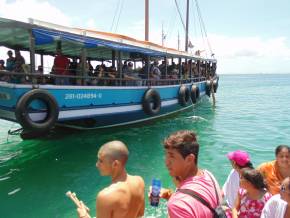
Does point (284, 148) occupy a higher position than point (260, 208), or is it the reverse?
point (284, 148)

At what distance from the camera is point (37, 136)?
10328 millimetres

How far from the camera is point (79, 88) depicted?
920 cm

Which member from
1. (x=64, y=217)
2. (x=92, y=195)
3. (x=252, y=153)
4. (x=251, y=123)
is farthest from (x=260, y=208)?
(x=251, y=123)

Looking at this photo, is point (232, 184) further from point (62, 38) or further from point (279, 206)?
point (62, 38)

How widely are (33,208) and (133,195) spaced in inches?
162

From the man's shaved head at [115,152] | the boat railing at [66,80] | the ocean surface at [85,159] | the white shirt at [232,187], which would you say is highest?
the boat railing at [66,80]

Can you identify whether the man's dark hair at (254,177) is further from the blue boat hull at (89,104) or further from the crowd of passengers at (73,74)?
the crowd of passengers at (73,74)

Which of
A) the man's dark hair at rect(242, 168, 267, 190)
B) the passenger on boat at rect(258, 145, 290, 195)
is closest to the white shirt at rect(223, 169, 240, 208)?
the passenger on boat at rect(258, 145, 290, 195)

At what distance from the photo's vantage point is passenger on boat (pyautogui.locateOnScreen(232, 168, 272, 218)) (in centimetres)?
322

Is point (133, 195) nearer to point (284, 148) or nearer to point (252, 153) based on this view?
point (284, 148)

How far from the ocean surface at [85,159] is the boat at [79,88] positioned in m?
0.67

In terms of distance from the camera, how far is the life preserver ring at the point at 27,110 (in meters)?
7.53

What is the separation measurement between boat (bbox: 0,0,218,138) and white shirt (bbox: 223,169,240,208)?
514cm

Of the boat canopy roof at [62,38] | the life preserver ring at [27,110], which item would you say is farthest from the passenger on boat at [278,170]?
the boat canopy roof at [62,38]
